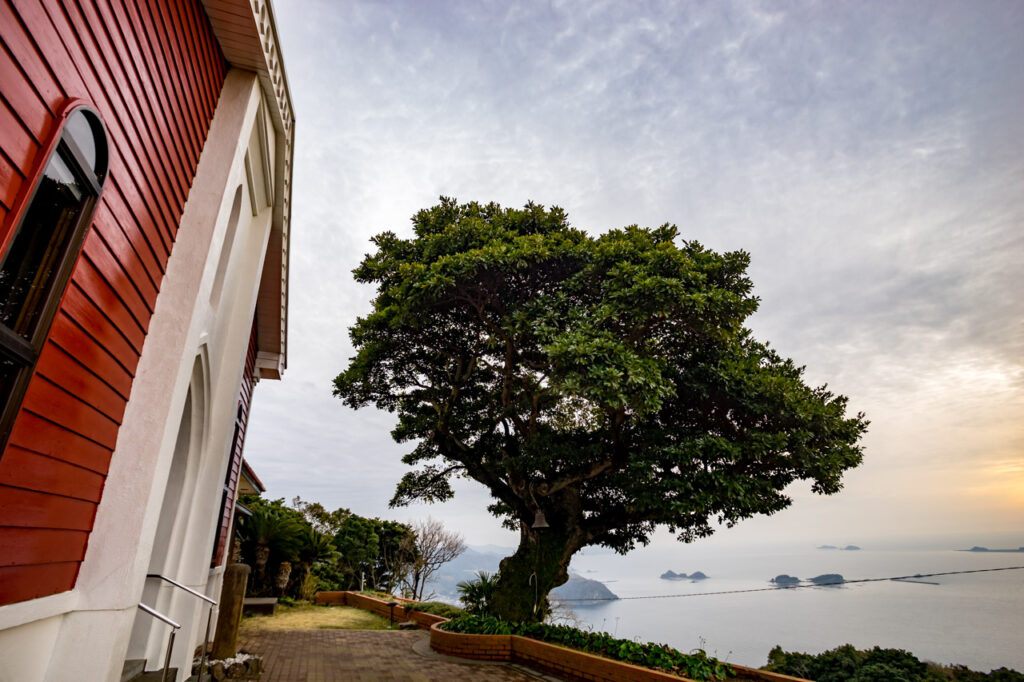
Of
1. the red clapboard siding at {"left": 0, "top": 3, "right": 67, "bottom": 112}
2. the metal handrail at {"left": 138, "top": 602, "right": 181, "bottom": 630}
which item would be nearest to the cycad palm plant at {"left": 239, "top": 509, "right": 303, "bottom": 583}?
the metal handrail at {"left": 138, "top": 602, "right": 181, "bottom": 630}

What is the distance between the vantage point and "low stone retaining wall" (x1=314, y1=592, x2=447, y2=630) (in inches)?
560

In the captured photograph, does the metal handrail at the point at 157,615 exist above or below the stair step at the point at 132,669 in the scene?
above

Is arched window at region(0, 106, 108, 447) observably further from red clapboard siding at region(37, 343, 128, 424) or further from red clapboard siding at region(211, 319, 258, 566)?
red clapboard siding at region(211, 319, 258, 566)

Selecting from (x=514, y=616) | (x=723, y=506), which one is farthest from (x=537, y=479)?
(x=723, y=506)

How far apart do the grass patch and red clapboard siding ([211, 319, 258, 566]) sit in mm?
4048

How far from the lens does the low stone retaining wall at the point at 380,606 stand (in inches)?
560

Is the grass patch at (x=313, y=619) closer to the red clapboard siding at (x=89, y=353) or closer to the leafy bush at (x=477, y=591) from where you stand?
the leafy bush at (x=477, y=591)

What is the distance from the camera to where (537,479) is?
12680 millimetres

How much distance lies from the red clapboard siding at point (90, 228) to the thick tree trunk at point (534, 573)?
34.9ft

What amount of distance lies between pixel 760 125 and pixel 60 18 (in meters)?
16.2

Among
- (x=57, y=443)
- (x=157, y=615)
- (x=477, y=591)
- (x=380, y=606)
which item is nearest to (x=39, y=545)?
(x=57, y=443)

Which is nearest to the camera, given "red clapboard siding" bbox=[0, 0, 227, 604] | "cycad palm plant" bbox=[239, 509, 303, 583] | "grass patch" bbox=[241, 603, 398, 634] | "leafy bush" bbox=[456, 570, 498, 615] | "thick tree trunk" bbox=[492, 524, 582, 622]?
"red clapboard siding" bbox=[0, 0, 227, 604]

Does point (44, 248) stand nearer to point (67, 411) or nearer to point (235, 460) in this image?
point (67, 411)

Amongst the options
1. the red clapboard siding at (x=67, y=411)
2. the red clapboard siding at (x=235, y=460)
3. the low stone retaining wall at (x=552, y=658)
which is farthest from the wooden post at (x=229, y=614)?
the red clapboard siding at (x=67, y=411)
